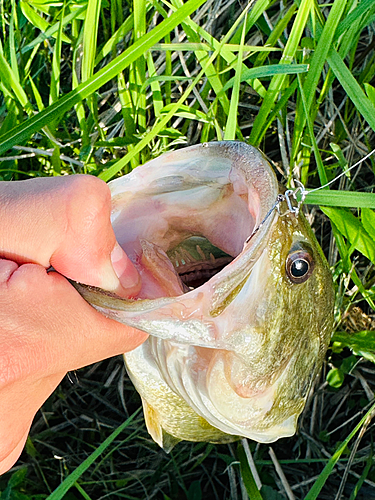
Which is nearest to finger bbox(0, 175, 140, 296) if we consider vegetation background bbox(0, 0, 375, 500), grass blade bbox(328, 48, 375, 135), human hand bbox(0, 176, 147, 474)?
human hand bbox(0, 176, 147, 474)

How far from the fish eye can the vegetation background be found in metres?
0.68

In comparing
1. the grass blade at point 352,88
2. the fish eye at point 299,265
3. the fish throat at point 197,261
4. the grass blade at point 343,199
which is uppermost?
the grass blade at point 352,88

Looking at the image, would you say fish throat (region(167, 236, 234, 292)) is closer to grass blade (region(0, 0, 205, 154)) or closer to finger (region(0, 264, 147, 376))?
finger (region(0, 264, 147, 376))

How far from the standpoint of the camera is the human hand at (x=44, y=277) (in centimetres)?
113

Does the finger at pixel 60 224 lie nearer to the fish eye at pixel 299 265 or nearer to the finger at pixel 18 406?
the finger at pixel 18 406

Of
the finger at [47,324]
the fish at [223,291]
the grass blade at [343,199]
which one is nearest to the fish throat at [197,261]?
the fish at [223,291]

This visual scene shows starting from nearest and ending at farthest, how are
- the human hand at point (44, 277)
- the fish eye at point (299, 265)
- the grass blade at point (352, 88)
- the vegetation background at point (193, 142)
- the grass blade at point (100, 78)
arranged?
the human hand at point (44, 277) < the fish eye at point (299, 265) < the grass blade at point (100, 78) < the grass blade at point (352, 88) < the vegetation background at point (193, 142)

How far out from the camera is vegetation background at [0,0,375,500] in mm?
2055

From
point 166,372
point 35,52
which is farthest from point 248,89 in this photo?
point 166,372

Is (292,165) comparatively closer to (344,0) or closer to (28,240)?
(344,0)

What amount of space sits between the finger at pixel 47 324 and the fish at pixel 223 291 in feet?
0.16

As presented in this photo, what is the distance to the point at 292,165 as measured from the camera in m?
2.10

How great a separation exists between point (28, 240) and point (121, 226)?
0.36 m

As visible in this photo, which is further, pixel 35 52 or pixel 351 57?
pixel 35 52
